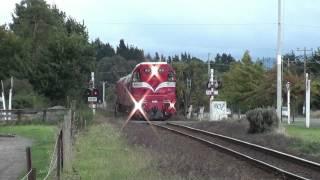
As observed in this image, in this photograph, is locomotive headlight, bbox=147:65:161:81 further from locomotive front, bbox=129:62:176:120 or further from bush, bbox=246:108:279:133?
bush, bbox=246:108:279:133

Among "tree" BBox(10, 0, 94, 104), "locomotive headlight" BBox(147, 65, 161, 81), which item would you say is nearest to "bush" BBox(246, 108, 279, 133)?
"locomotive headlight" BBox(147, 65, 161, 81)

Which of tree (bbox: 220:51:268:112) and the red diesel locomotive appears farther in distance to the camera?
tree (bbox: 220:51:268:112)

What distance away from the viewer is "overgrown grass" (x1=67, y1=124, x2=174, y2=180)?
15.2 meters

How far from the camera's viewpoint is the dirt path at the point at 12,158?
54.9 ft

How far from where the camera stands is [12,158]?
2095 centimetres

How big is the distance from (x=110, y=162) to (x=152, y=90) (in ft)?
106

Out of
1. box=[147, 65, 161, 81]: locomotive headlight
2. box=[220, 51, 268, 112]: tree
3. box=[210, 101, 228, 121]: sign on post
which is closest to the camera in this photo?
box=[147, 65, 161, 81]: locomotive headlight

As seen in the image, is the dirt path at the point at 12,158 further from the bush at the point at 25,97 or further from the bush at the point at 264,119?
the bush at the point at 25,97

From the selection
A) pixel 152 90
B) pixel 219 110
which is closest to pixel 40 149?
pixel 152 90

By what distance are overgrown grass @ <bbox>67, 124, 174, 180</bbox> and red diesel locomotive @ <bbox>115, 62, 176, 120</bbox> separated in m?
24.0

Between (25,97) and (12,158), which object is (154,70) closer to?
(25,97)

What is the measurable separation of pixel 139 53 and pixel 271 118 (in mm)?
157588

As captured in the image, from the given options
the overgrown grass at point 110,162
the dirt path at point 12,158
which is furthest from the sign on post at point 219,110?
the overgrown grass at point 110,162

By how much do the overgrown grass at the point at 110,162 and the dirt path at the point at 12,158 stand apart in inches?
57.5
